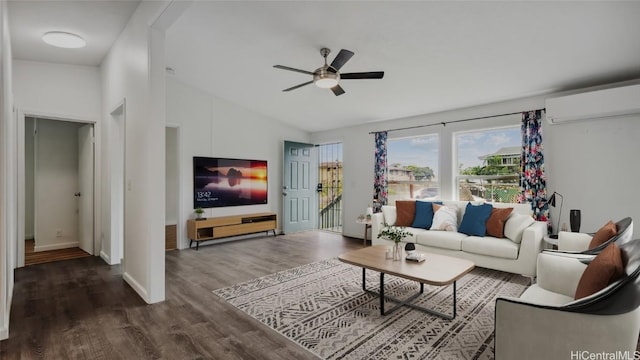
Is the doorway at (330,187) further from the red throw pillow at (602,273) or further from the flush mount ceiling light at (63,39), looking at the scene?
the red throw pillow at (602,273)

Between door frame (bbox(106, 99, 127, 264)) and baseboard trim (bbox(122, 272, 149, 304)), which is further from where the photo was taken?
door frame (bbox(106, 99, 127, 264))

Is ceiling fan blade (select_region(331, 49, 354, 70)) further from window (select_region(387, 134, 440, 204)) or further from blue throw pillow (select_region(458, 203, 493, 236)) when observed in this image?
window (select_region(387, 134, 440, 204))

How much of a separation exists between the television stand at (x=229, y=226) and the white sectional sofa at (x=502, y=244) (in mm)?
2927

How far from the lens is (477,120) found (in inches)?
187

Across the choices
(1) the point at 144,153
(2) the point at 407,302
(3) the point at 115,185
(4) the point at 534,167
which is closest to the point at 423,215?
(4) the point at 534,167

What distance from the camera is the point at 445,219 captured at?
452 cm

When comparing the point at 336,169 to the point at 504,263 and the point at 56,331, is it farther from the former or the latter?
the point at 56,331

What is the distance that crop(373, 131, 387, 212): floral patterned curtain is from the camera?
19.1 ft

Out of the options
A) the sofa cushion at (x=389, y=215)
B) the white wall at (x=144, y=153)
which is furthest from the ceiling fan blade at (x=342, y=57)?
the sofa cushion at (x=389, y=215)

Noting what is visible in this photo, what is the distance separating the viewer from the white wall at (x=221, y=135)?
539cm

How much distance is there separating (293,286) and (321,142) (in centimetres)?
435

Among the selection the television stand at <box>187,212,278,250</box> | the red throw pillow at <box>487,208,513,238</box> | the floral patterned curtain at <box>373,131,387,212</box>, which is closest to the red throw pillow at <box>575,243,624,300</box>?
the red throw pillow at <box>487,208,513,238</box>

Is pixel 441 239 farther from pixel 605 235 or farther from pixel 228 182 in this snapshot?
pixel 228 182

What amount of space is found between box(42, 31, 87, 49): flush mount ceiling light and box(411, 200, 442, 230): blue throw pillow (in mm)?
5173
